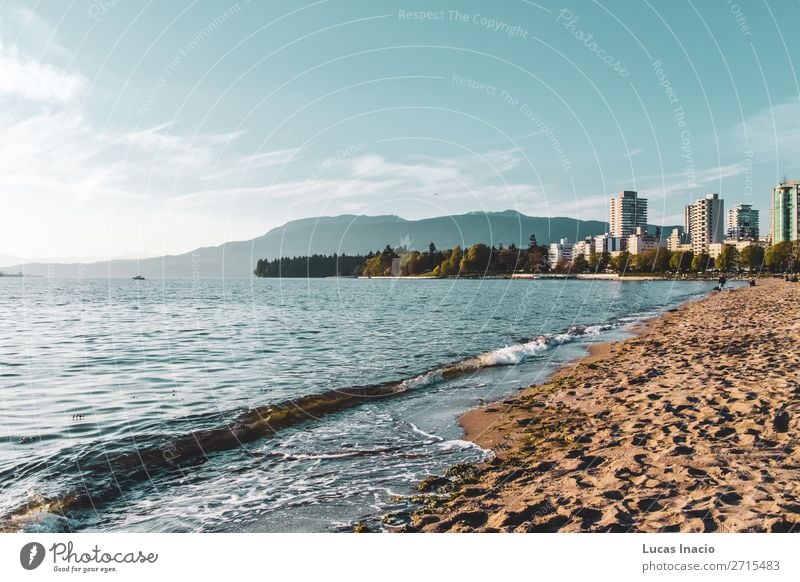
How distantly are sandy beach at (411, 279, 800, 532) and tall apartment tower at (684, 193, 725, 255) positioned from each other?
152357 millimetres

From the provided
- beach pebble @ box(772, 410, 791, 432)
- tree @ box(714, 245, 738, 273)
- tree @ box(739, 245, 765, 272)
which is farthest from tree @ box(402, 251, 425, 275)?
beach pebble @ box(772, 410, 791, 432)

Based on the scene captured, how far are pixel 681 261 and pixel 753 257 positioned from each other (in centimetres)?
2829

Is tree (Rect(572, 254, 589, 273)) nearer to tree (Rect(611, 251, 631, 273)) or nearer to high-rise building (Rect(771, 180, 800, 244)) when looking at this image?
tree (Rect(611, 251, 631, 273))

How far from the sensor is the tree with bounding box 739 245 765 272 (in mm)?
100812

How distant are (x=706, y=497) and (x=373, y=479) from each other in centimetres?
402

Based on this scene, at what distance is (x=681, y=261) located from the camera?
5103 inches

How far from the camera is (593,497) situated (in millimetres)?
5125

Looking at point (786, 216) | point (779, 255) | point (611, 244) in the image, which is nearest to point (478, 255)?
point (786, 216)

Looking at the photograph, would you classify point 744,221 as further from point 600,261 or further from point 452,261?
point 452,261

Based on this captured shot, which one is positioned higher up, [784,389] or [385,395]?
[784,389]

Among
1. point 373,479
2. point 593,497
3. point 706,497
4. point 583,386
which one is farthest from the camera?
point 583,386

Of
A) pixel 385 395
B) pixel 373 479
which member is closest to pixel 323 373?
pixel 385 395

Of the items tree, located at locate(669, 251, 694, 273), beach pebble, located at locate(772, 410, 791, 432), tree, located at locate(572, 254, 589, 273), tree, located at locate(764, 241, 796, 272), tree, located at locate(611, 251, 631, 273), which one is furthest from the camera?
tree, located at locate(572, 254, 589, 273)

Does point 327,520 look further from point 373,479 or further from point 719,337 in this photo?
point 719,337
